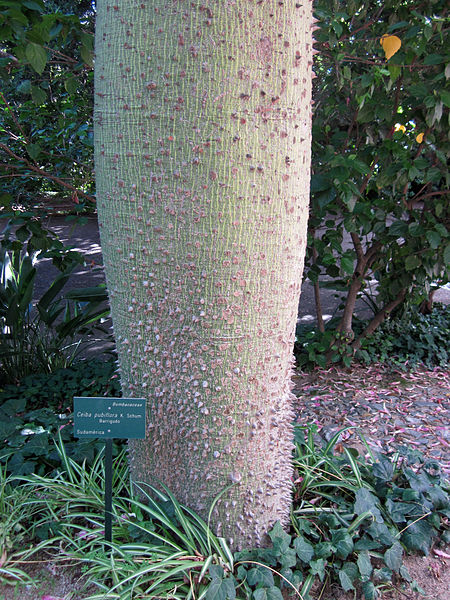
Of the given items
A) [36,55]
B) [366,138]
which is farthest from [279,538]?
[366,138]

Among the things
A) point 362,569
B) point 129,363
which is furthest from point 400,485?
point 129,363

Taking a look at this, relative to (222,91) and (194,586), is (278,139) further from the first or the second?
(194,586)

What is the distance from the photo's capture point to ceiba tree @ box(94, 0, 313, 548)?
1492 millimetres

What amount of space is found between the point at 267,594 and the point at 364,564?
16.2 inches

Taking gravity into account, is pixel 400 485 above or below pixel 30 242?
below

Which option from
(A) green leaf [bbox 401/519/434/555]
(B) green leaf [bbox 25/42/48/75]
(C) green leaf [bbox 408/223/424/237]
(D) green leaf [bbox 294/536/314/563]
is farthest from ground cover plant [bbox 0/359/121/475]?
(C) green leaf [bbox 408/223/424/237]

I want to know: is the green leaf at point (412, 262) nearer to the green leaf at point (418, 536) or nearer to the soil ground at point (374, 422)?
the soil ground at point (374, 422)

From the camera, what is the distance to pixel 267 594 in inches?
63.3

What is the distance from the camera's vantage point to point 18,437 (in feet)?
7.89

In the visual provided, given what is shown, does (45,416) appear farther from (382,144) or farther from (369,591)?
(382,144)

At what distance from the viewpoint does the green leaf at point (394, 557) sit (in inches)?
71.3

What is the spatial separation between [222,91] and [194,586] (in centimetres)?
166

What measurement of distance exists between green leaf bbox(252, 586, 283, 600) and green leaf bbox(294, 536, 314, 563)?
0.66ft

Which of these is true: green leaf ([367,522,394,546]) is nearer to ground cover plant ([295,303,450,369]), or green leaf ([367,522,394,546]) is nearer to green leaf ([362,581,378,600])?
green leaf ([362,581,378,600])
